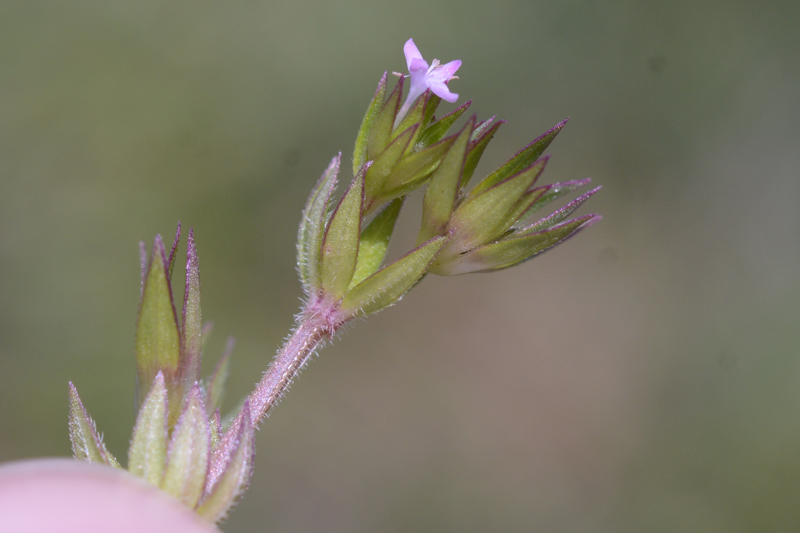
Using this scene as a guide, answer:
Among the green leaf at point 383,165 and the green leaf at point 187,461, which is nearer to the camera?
the green leaf at point 187,461

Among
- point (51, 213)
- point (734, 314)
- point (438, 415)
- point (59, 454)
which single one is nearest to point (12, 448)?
point (59, 454)

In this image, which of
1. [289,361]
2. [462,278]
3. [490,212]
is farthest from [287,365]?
[462,278]

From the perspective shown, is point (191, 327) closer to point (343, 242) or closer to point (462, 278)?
point (343, 242)

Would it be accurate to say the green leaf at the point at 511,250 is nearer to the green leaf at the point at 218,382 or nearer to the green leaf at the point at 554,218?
the green leaf at the point at 554,218

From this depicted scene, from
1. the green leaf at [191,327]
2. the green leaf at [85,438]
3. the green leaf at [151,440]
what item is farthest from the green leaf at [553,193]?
the green leaf at [85,438]

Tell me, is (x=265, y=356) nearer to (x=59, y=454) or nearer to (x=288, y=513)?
(x=288, y=513)
